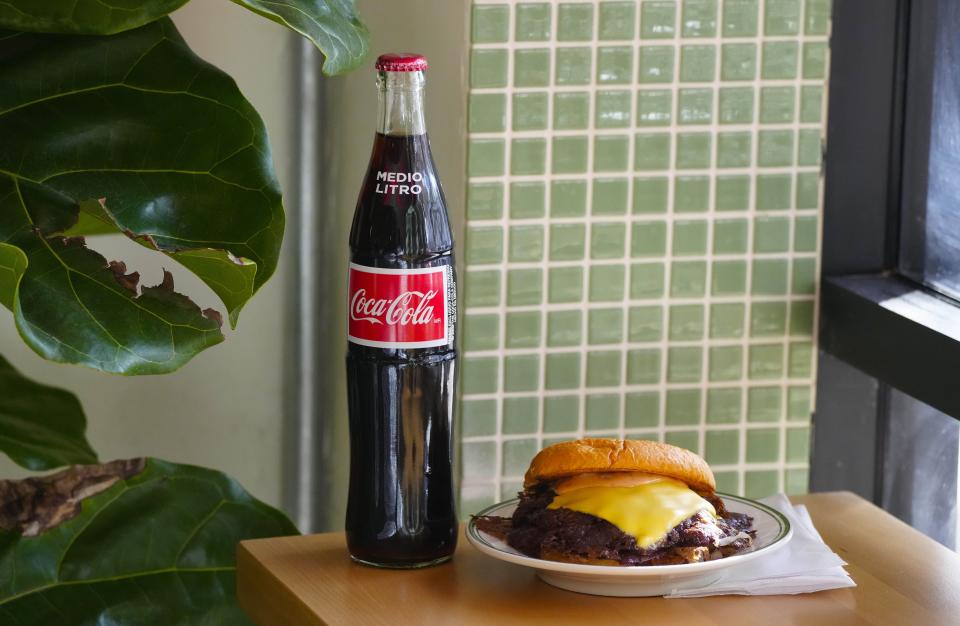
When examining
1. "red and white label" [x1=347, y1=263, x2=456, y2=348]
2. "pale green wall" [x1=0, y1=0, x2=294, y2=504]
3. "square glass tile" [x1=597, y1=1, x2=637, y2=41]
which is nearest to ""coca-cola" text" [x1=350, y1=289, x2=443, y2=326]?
"red and white label" [x1=347, y1=263, x2=456, y2=348]

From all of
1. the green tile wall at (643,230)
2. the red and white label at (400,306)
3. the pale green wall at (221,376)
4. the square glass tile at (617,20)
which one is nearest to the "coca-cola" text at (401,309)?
the red and white label at (400,306)

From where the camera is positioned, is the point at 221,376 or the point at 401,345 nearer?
the point at 401,345

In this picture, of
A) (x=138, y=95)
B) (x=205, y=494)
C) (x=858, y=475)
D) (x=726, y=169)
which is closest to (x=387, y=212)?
(x=138, y=95)

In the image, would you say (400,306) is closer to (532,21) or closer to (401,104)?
(401,104)

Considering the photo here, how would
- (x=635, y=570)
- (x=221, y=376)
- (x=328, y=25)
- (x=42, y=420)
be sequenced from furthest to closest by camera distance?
(x=221, y=376) < (x=42, y=420) < (x=328, y=25) < (x=635, y=570)

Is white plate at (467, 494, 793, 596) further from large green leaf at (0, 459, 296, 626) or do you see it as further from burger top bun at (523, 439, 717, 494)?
large green leaf at (0, 459, 296, 626)

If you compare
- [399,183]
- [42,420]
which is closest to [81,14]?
[399,183]

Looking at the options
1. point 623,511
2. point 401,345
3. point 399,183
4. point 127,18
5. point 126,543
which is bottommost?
point 126,543

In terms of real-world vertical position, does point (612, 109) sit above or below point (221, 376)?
above
